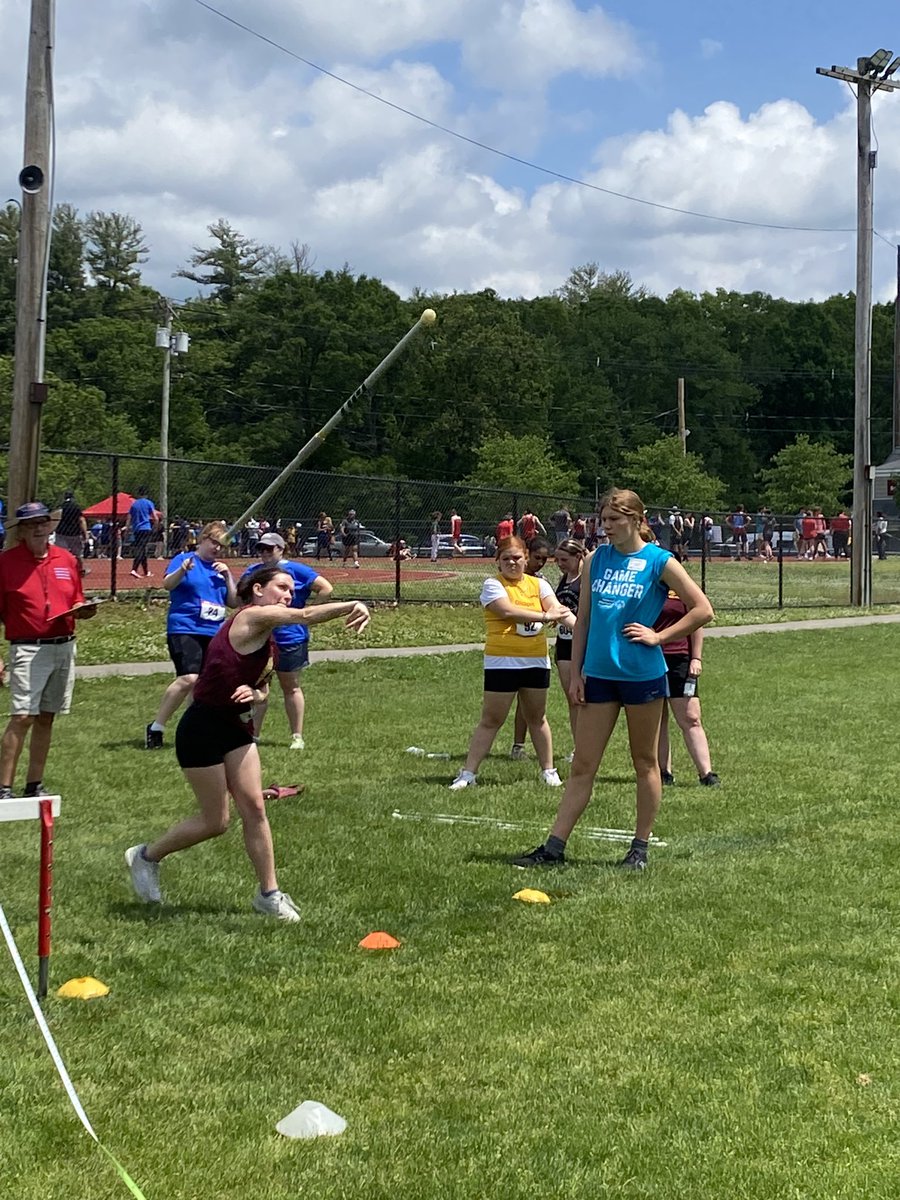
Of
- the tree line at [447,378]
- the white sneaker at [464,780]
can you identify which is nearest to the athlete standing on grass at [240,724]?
the white sneaker at [464,780]

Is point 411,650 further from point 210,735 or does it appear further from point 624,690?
point 210,735

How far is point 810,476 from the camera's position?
3029 inches

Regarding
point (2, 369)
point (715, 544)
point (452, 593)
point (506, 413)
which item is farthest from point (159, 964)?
point (506, 413)

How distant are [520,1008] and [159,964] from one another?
1573 mm

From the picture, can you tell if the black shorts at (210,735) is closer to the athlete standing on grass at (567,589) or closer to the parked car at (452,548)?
the athlete standing on grass at (567,589)

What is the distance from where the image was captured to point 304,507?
984 inches

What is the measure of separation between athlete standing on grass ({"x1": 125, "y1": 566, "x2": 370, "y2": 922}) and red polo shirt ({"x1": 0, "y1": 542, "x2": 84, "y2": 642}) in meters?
2.90

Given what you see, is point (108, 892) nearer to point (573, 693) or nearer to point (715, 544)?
point (573, 693)

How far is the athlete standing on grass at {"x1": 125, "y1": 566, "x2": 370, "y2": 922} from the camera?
598 centimetres

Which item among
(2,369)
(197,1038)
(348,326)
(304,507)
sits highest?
(348,326)

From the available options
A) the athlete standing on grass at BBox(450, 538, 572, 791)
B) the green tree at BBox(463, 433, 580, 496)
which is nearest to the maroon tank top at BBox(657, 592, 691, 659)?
the athlete standing on grass at BBox(450, 538, 572, 791)

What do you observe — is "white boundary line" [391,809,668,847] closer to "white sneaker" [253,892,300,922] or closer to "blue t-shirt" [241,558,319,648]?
"blue t-shirt" [241,558,319,648]

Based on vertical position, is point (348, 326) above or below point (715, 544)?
above

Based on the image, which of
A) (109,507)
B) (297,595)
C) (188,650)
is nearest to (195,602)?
(188,650)
